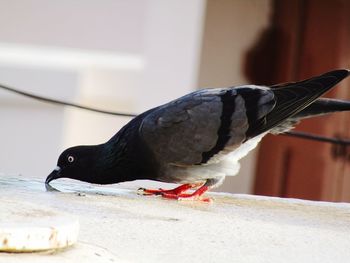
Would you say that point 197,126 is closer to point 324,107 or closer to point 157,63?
point 324,107

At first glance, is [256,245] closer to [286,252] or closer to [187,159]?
[286,252]

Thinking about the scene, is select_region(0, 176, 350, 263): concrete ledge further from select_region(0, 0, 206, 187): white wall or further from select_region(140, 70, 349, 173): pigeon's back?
select_region(0, 0, 206, 187): white wall

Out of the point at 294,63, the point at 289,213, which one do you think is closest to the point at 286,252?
the point at 289,213

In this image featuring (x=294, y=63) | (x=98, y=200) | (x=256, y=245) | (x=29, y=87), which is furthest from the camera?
(x=294, y=63)

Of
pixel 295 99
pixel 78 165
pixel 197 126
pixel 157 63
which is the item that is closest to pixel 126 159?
pixel 78 165

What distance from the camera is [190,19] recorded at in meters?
6.59

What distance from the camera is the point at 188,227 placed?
8.90 ft

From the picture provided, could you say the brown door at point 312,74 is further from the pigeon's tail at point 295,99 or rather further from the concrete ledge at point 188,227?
the concrete ledge at point 188,227

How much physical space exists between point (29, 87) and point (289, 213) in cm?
319

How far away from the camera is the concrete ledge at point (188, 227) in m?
2.31

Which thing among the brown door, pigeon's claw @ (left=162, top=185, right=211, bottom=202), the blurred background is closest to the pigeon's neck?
pigeon's claw @ (left=162, top=185, right=211, bottom=202)

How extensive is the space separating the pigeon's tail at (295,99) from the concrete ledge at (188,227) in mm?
299

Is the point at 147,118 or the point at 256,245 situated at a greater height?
the point at 147,118

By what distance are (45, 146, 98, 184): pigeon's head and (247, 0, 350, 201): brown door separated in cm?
333
